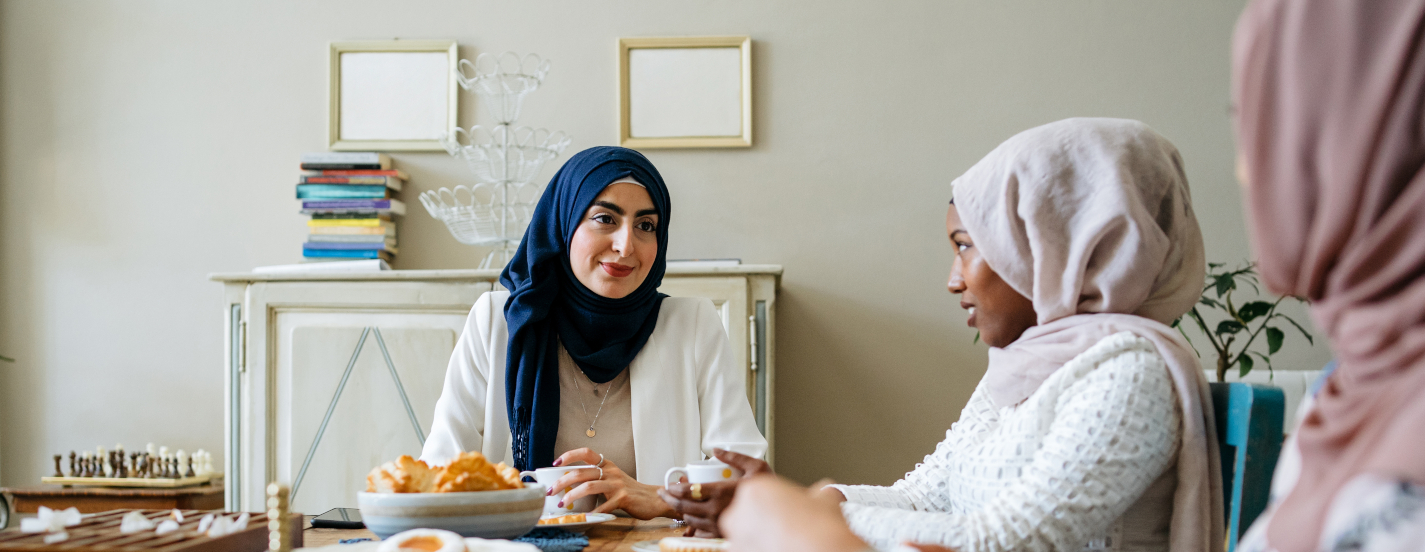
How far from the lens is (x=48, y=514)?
2.86ft

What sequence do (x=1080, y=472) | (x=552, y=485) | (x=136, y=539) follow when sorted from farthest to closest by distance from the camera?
(x=552, y=485), (x=1080, y=472), (x=136, y=539)

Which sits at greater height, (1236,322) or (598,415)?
(1236,322)

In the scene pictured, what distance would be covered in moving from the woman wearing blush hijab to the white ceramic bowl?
0.83 ft

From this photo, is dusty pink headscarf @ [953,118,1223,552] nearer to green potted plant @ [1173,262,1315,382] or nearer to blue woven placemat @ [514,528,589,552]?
blue woven placemat @ [514,528,589,552]

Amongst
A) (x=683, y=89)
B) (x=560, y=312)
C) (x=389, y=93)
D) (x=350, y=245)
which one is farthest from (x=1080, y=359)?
(x=389, y=93)

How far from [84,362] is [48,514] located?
2.70 metres

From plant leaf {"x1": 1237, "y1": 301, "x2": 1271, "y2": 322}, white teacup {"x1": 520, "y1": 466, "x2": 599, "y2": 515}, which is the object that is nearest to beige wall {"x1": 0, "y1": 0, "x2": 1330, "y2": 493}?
plant leaf {"x1": 1237, "y1": 301, "x2": 1271, "y2": 322}

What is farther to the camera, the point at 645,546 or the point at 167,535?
the point at 645,546

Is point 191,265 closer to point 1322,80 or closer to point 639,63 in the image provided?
point 639,63

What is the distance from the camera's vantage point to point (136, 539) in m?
0.85

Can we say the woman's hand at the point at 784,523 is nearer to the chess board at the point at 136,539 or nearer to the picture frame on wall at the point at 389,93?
the chess board at the point at 136,539

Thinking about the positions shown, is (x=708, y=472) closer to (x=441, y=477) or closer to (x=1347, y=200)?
(x=441, y=477)

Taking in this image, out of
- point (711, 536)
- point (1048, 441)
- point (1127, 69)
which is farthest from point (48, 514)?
point (1127, 69)

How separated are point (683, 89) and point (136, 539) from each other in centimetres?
239
